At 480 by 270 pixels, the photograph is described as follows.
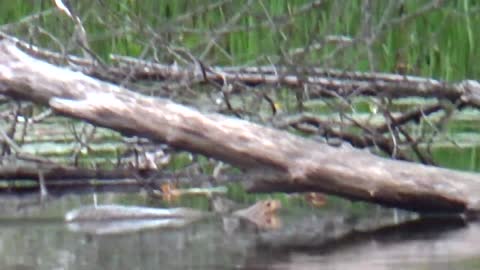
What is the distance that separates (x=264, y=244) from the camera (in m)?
5.28

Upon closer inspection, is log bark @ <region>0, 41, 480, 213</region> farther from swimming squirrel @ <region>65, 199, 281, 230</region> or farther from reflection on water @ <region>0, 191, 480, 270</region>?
swimming squirrel @ <region>65, 199, 281, 230</region>

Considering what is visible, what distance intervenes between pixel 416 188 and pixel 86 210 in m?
1.24

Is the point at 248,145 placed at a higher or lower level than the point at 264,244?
higher

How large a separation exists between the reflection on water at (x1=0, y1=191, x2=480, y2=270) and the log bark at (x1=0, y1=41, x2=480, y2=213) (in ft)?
0.46

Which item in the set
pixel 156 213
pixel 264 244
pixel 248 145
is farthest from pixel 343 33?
pixel 264 244

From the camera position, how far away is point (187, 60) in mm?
7363

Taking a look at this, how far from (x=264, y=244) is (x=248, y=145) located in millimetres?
369

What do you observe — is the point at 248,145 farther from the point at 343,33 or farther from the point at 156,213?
the point at 343,33

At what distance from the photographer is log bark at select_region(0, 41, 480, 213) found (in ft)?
17.9

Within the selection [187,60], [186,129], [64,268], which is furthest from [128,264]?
[187,60]

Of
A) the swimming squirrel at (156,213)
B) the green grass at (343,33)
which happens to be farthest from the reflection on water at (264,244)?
the green grass at (343,33)

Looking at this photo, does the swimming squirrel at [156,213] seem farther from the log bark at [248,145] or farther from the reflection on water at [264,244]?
the log bark at [248,145]

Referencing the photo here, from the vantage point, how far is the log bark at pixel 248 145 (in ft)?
17.9

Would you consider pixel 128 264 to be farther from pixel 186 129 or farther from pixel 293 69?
pixel 293 69
